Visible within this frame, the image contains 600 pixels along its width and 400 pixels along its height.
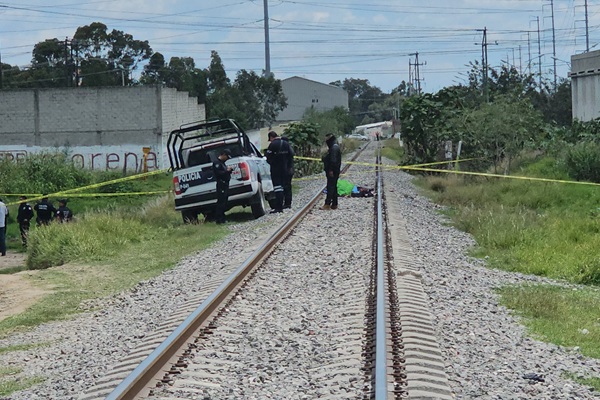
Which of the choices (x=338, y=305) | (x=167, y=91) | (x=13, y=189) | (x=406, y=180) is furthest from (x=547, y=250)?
(x=167, y=91)

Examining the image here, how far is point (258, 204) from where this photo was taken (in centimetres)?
2102

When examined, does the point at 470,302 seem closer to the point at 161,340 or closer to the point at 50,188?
the point at 161,340

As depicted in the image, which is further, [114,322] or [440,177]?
[440,177]

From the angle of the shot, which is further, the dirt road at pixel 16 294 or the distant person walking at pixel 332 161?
the distant person walking at pixel 332 161

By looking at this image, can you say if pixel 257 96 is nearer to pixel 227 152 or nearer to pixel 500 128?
pixel 500 128

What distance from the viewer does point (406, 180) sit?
118ft

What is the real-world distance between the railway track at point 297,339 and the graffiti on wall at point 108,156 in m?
35.8

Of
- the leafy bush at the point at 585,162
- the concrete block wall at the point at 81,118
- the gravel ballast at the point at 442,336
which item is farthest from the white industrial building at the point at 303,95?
the gravel ballast at the point at 442,336

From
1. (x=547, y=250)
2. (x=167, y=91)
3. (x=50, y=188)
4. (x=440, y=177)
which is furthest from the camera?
(x=167, y=91)

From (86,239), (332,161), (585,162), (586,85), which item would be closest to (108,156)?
(586,85)

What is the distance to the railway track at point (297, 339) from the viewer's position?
6824 millimetres

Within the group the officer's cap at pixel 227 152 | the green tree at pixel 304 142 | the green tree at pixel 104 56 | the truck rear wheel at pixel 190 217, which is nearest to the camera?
the officer's cap at pixel 227 152

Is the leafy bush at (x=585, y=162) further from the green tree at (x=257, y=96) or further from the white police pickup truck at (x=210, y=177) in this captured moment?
the green tree at (x=257, y=96)

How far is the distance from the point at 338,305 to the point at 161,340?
2338 mm
